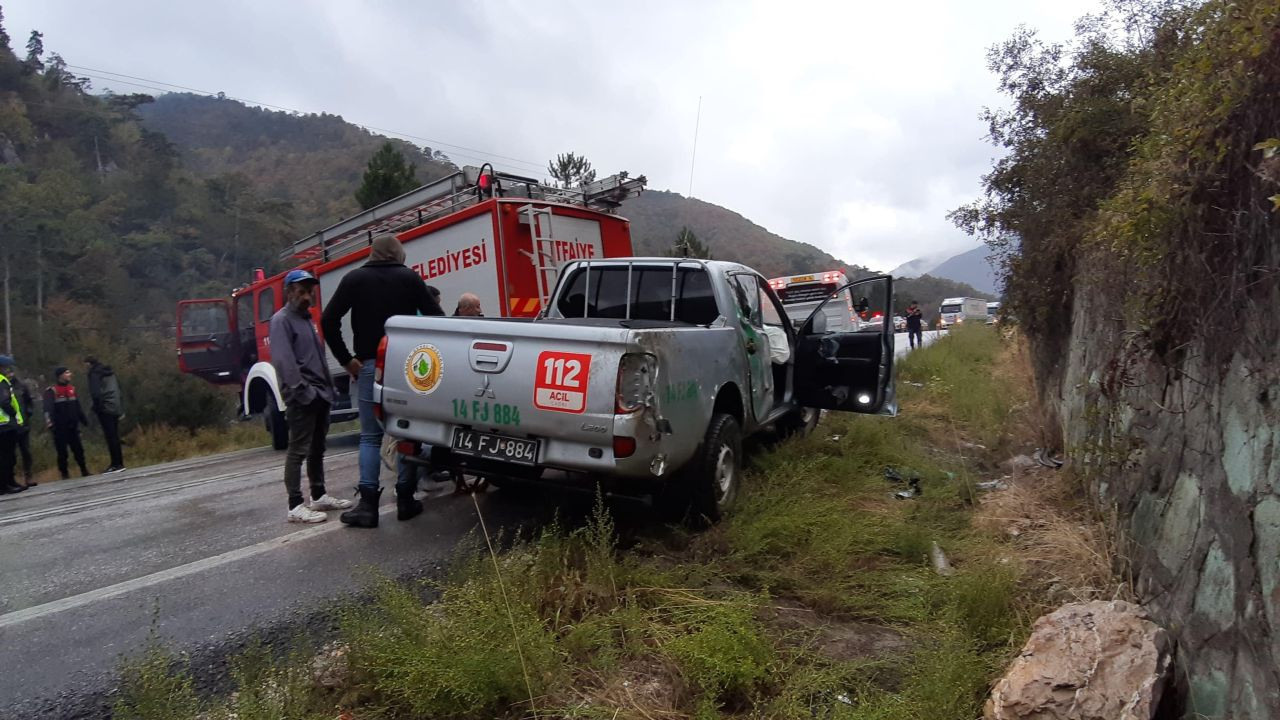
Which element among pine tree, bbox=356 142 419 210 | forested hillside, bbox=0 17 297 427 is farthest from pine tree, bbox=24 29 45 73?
pine tree, bbox=356 142 419 210

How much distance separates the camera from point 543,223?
318 inches

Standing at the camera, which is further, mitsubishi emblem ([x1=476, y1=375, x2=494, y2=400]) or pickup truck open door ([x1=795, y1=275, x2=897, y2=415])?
pickup truck open door ([x1=795, y1=275, x2=897, y2=415])

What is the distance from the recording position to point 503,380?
3.96 m

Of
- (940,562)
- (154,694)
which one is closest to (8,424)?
(154,694)

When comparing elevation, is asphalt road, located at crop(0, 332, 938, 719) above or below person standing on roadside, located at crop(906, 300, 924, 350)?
below

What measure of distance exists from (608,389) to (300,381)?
2.30 meters

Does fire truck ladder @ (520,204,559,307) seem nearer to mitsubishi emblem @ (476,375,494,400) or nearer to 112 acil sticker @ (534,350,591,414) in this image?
mitsubishi emblem @ (476,375,494,400)

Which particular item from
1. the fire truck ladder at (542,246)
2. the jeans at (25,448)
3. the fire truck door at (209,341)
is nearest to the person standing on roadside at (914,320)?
the fire truck ladder at (542,246)

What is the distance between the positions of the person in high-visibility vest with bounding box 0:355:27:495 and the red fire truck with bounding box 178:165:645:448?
2.50 meters

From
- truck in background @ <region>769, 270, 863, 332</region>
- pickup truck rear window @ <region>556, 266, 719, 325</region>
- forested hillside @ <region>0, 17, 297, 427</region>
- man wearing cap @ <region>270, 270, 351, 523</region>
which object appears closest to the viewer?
man wearing cap @ <region>270, 270, 351, 523</region>

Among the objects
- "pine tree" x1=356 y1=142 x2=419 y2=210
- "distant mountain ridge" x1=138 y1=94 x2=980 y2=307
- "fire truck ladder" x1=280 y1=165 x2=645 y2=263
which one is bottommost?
"fire truck ladder" x1=280 y1=165 x2=645 y2=263

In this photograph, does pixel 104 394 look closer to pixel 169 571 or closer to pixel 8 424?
pixel 8 424

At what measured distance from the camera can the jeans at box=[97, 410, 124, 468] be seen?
10469 mm

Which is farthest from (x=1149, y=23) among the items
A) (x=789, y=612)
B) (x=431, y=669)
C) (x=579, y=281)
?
(x=431, y=669)
